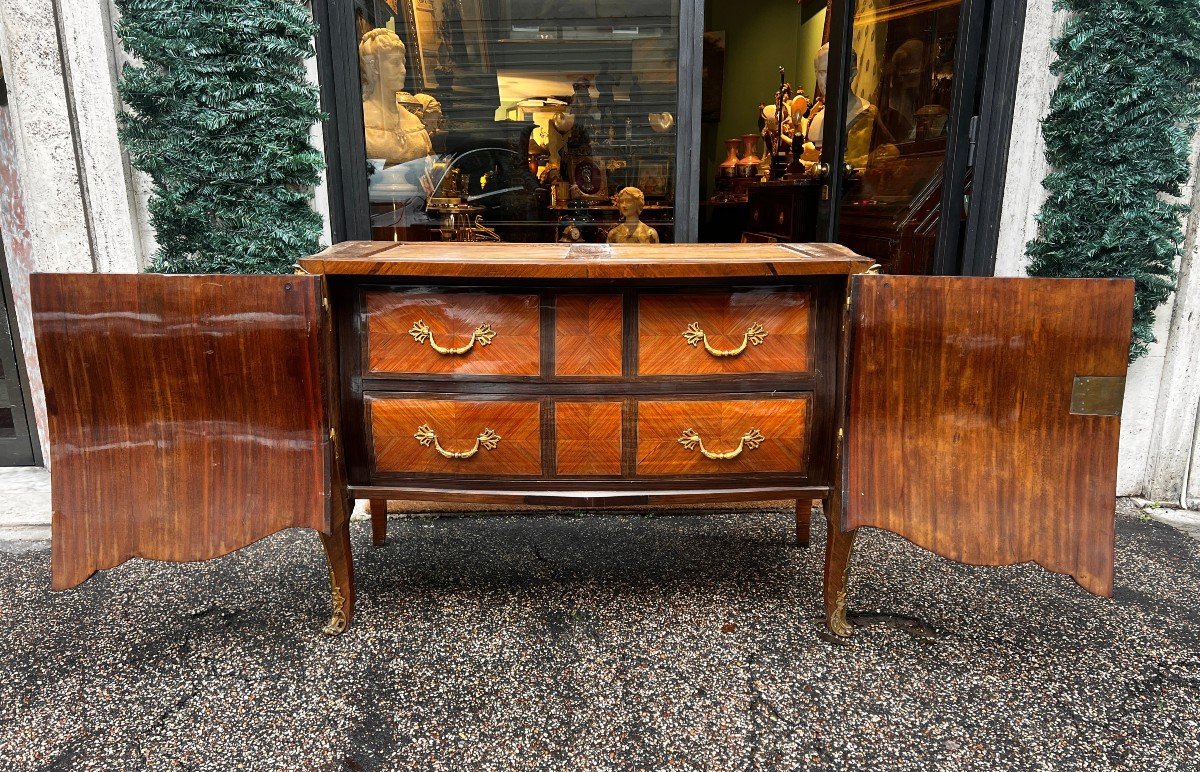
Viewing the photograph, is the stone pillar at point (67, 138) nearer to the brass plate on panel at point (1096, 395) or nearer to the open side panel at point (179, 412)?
the open side panel at point (179, 412)

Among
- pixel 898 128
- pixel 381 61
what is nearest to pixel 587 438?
pixel 381 61

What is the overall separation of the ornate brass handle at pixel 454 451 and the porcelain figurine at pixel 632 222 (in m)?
1.52

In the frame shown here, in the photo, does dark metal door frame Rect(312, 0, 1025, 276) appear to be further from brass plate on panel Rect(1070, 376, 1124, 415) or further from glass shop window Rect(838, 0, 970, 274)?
brass plate on panel Rect(1070, 376, 1124, 415)

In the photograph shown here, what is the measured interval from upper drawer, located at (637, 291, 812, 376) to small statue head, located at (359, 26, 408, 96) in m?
1.81

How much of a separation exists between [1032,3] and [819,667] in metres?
2.62

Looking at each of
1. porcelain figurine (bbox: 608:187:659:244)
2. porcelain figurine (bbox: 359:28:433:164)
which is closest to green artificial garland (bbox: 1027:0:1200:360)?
porcelain figurine (bbox: 608:187:659:244)

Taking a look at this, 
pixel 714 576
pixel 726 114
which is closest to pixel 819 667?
pixel 714 576

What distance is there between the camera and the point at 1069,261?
267 cm

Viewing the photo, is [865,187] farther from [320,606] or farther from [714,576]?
[320,606]

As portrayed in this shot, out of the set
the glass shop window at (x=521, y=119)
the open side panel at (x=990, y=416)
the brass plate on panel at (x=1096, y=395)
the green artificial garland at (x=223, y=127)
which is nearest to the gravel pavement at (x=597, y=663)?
the open side panel at (x=990, y=416)

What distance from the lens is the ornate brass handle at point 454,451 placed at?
6.46ft

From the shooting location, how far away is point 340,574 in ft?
6.69

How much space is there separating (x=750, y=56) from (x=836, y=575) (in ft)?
23.9

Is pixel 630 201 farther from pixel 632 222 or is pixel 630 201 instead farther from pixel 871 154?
pixel 871 154
